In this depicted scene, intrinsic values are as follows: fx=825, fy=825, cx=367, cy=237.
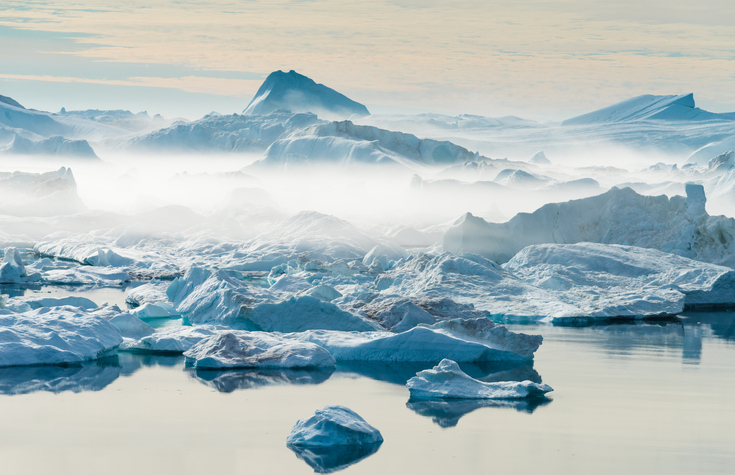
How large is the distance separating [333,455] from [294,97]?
8566 centimetres

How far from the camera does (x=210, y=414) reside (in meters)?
10.1

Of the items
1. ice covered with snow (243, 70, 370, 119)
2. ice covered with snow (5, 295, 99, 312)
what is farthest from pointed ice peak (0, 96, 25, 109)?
ice covered with snow (5, 295, 99, 312)

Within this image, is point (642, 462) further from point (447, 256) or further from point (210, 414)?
point (447, 256)

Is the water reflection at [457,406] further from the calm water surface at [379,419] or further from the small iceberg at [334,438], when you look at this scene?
the small iceberg at [334,438]

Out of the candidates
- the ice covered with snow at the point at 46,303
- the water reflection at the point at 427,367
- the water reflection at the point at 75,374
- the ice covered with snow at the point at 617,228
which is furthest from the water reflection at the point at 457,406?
the ice covered with snow at the point at 617,228

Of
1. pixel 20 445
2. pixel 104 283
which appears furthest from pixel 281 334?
pixel 104 283

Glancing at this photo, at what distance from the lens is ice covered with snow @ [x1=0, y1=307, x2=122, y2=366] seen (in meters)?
12.5

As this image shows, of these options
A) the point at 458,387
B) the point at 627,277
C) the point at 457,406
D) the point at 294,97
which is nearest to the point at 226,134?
the point at 294,97

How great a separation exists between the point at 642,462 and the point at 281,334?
720 centimetres

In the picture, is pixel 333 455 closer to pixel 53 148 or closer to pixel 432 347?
pixel 432 347

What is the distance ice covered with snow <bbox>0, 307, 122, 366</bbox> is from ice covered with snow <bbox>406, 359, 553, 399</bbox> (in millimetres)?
5326

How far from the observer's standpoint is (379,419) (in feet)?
32.7

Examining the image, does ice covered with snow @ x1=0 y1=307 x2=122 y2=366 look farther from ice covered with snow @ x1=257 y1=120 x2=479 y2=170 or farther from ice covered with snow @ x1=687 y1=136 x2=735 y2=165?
ice covered with snow @ x1=687 y1=136 x2=735 y2=165

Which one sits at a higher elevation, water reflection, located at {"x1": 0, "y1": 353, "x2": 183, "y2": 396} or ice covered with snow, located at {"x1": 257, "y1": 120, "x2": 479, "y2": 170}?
ice covered with snow, located at {"x1": 257, "y1": 120, "x2": 479, "y2": 170}
